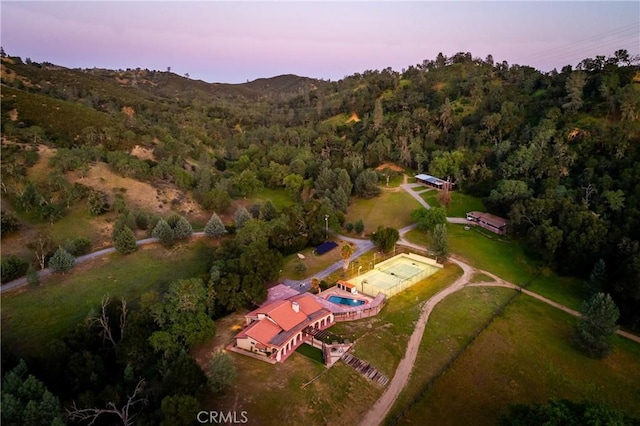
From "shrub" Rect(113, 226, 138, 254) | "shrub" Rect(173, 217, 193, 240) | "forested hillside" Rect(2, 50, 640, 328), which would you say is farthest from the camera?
"shrub" Rect(173, 217, 193, 240)

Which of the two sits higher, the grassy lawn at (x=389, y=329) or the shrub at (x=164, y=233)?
the shrub at (x=164, y=233)

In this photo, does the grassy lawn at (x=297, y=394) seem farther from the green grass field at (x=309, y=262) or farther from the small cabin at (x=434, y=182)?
the small cabin at (x=434, y=182)

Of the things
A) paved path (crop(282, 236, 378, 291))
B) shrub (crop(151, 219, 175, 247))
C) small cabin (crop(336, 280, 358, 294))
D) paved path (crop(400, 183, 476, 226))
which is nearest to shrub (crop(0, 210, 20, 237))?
shrub (crop(151, 219, 175, 247))

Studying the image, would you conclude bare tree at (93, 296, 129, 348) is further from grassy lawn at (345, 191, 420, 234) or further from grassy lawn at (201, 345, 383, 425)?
grassy lawn at (345, 191, 420, 234)

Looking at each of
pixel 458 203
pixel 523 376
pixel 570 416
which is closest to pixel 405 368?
pixel 523 376

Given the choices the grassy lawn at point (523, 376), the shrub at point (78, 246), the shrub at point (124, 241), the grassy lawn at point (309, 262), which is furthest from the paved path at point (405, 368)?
the shrub at point (78, 246)

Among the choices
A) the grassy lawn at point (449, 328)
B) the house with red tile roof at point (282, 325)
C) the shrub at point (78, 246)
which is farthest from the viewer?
the shrub at point (78, 246)

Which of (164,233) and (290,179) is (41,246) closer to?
(164,233)
